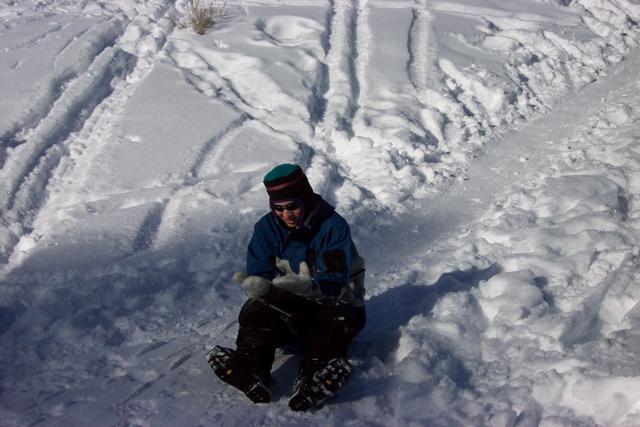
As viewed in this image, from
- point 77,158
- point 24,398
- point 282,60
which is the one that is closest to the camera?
point 24,398

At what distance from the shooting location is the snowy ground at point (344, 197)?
9.12 feet

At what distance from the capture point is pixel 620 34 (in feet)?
26.9

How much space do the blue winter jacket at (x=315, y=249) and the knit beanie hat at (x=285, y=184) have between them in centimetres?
15

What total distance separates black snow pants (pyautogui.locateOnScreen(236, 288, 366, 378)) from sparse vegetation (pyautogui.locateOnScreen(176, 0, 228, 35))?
17.3ft

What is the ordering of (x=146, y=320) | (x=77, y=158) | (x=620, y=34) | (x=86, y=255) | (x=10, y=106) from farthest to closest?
(x=620, y=34) < (x=10, y=106) < (x=77, y=158) < (x=86, y=255) < (x=146, y=320)

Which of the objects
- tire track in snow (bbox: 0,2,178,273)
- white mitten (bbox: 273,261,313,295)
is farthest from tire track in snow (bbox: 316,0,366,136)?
white mitten (bbox: 273,261,313,295)

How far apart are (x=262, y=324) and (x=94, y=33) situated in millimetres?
5511

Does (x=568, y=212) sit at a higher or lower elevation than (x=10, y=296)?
higher

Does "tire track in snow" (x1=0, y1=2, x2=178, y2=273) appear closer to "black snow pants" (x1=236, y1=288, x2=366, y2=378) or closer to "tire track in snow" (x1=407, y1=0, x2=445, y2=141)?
"black snow pants" (x1=236, y1=288, x2=366, y2=378)

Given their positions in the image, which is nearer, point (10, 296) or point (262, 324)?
point (262, 324)

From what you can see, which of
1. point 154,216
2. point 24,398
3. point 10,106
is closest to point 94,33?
point 10,106

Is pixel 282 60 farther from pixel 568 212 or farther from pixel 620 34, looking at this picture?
pixel 620 34

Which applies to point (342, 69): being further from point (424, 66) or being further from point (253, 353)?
point (253, 353)

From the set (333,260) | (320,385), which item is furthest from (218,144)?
(320,385)
